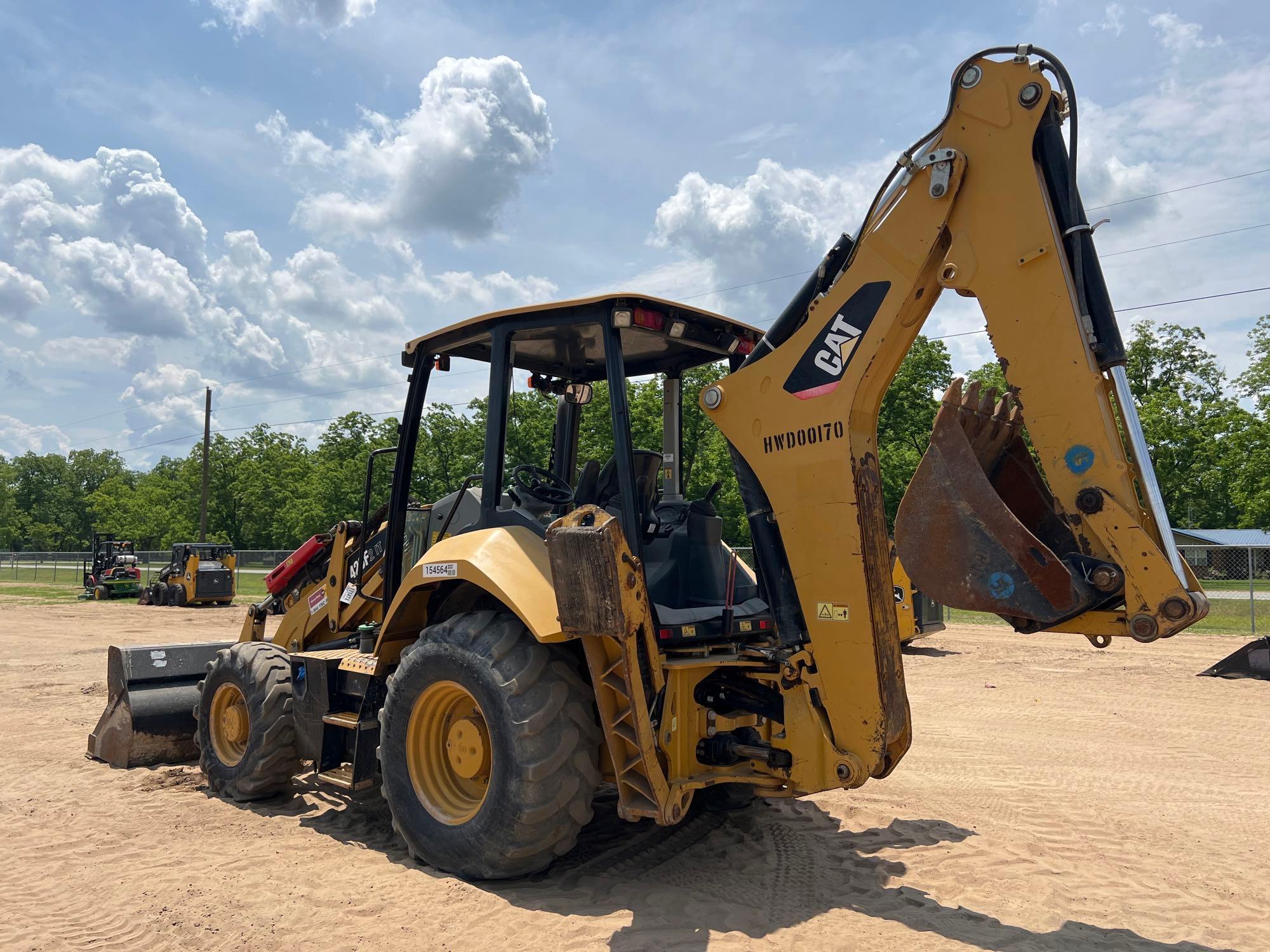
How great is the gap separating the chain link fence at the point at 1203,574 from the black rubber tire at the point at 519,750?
1.49 meters

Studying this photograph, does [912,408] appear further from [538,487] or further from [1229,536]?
[538,487]

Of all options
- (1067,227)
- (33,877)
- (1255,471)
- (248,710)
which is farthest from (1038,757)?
(1255,471)

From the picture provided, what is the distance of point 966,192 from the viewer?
413cm

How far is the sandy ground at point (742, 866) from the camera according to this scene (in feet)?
13.4

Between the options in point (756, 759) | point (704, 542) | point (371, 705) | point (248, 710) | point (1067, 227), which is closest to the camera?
point (1067, 227)

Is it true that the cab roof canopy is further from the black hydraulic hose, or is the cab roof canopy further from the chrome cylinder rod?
the chrome cylinder rod

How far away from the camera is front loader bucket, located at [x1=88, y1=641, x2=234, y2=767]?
286 inches

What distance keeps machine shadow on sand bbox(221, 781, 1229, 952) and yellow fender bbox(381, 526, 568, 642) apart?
4.14 ft

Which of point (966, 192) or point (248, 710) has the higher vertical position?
point (966, 192)

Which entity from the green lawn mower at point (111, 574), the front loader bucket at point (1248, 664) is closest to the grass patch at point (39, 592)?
the green lawn mower at point (111, 574)

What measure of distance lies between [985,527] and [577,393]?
3047 mm

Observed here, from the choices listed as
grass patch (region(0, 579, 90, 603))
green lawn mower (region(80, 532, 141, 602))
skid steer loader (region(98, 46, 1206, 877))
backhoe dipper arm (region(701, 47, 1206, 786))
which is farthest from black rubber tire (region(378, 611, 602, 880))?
green lawn mower (region(80, 532, 141, 602))

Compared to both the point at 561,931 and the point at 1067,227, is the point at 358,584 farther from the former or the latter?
the point at 1067,227

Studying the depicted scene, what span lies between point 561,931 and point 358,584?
3.41 meters
